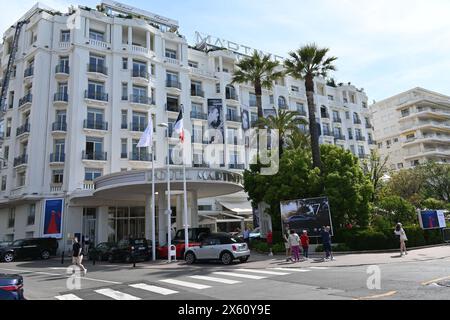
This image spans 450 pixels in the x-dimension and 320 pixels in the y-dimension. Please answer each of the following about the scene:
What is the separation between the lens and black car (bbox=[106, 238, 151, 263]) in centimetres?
2448

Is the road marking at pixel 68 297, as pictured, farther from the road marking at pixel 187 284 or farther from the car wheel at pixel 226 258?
the car wheel at pixel 226 258

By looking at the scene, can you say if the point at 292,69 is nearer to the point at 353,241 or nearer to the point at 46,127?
the point at 353,241

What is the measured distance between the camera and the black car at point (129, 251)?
80.3ft

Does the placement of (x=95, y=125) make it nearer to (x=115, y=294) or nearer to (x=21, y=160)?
(x=21, y=160)

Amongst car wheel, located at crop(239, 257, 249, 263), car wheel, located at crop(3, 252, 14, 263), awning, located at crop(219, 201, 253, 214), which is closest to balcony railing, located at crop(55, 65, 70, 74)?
car wheel, located at crop(3, 252, 14, 263)

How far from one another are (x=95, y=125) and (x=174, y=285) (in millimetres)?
28939

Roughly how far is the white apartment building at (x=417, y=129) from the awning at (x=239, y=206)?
40292 millimetres

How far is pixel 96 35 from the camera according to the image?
42.1 meters

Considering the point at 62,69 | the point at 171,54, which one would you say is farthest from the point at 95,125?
the point at 171,54

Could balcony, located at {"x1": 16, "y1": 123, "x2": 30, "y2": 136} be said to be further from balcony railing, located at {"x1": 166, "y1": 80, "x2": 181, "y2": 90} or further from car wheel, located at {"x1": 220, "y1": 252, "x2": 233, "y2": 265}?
car wheel, located at {"x1": 220, "y1": 252, "x2": 233, "y2": 265}

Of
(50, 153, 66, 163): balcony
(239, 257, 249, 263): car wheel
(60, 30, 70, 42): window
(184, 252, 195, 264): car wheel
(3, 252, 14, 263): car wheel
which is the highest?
→ (60, 30, 70, 42): window

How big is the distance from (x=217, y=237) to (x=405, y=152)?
68.2 meters

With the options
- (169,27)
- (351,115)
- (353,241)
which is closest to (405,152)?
(351,115)

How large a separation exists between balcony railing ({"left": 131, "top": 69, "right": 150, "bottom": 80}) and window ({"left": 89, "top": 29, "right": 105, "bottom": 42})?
514cm
